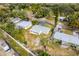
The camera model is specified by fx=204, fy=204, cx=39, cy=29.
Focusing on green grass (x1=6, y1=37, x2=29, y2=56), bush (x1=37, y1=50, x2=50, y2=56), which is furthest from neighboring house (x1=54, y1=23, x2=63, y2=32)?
green grass (x1=6, y1=37, x2=29, y2=56)

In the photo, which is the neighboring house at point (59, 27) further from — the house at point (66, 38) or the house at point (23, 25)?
the house at point (23, 25)

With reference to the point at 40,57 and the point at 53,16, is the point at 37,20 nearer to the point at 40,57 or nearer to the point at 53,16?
the point at 53,16

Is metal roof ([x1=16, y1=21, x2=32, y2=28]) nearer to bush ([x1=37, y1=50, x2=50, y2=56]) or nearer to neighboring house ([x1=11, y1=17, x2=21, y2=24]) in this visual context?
neighboring house ([x1=11, y1=17, x2=21, y2=24])

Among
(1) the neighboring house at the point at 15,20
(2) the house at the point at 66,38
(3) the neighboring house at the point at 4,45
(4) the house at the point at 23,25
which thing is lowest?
(3) the neighboring house at the point at 4,45

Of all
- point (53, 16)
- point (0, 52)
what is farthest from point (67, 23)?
point (0, 52)

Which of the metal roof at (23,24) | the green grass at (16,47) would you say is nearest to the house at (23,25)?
the metal roof at (23,24)
